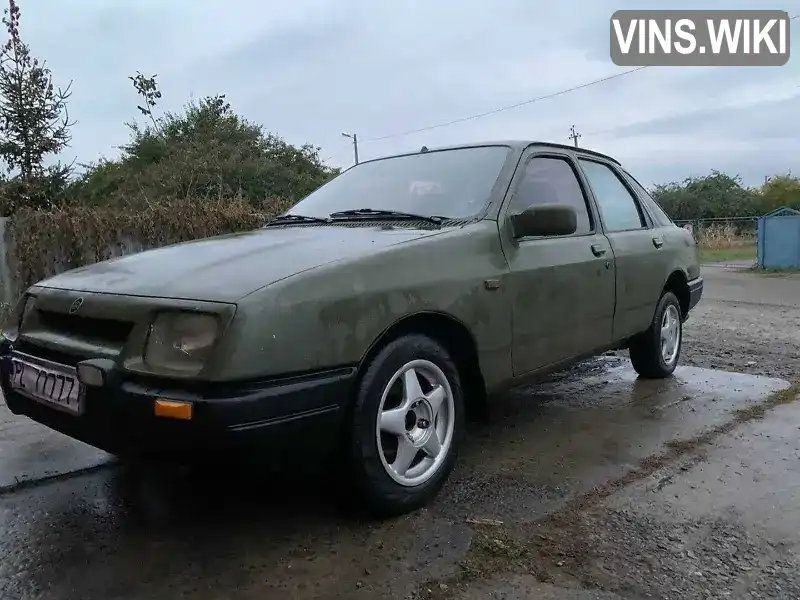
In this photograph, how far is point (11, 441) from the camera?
3797 millimetres

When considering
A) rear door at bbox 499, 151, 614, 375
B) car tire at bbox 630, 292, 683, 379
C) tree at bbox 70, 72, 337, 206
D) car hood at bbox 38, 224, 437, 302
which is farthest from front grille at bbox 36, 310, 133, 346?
tree at bbox 70, 72, 337, 206

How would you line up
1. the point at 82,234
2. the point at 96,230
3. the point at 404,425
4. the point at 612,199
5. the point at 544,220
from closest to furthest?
the point at 404,425 < the point at 544,220 < the point at 612,199 < the point at 82,234 < the point at 96,230

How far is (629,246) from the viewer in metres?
4.31

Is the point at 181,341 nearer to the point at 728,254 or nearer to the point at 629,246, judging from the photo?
the point at 629,246

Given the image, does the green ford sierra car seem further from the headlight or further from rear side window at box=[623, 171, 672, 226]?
rear side window at box=[623, 171, 672, 226]

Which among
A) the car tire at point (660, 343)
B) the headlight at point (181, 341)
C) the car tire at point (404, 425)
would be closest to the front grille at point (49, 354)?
the headlight at point (181, 341)

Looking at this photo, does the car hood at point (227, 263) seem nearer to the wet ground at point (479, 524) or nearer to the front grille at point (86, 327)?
the front grille at point (86, 327)

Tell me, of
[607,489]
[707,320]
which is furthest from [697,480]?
[707,320]

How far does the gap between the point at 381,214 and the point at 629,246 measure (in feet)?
5.75

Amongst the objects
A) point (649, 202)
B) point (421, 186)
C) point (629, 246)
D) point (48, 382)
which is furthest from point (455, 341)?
point (649, 202)

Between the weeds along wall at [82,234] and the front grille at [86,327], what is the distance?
4.73 meters

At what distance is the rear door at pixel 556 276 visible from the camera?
3.30 metres

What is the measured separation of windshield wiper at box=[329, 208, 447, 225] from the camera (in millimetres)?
3250

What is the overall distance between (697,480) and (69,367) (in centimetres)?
263
